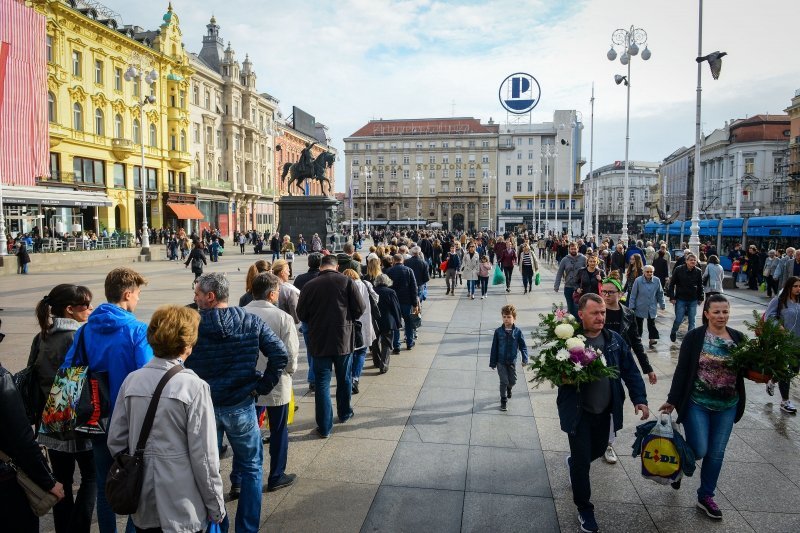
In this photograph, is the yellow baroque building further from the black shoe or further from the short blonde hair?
the short blonde hair

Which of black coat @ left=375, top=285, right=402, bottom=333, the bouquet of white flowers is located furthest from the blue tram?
the bouquet of white flowers

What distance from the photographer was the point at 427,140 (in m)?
103

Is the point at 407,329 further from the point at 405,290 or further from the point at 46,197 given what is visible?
the point at 46,197

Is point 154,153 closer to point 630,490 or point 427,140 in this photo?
point 630,490

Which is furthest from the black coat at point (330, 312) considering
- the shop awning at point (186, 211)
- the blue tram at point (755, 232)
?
the shop awning at point (186, 211)

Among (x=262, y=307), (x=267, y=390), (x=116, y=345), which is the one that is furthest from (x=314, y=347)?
(x=116, y=345)

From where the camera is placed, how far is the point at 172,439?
108 inches

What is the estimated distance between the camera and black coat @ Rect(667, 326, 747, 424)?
13.9ft

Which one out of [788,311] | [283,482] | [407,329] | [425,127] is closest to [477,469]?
[283,482]

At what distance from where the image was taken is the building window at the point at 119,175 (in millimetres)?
43062

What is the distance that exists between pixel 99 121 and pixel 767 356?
151ft

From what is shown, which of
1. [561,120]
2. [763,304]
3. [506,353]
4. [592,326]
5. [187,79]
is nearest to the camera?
[592,326]

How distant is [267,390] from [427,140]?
101909mm

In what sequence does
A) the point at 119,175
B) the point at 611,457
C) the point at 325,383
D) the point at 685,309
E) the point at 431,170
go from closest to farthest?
1. the point at 611,457
2. the point at 325,383
3. the point at 685,309
4. the point at 119,175
5. the point at 431,170
